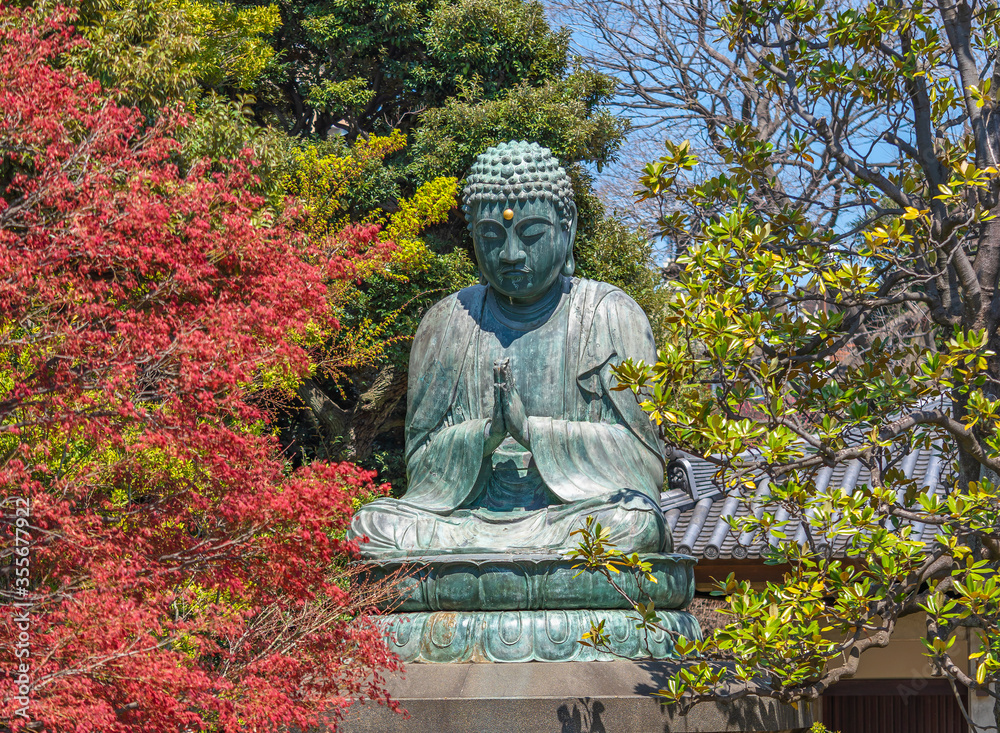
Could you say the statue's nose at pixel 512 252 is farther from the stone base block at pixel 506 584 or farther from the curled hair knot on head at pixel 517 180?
the stone base block at pixel 506 584

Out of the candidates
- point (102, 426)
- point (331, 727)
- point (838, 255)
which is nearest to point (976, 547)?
point (838, 255)

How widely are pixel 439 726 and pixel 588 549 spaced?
0.96 m

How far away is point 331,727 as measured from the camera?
4.91m

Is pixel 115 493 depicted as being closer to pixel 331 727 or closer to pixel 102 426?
pixel 102 426

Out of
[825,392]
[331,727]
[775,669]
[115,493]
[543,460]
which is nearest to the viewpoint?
[775,669]

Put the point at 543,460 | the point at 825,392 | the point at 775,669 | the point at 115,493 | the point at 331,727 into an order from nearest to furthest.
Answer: the point at 775,669 < the point at 331,727 < the point at 825,392 < the point at 543,460 < the point at 115,493

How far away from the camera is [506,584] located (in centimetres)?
514

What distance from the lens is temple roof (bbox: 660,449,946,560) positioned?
9898 millimetres

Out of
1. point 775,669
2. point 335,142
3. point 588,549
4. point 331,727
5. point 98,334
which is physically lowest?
point 331,727

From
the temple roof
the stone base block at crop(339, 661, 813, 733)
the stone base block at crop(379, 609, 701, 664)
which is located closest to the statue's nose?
the stone base block at crop(379, 609, 701, 664)

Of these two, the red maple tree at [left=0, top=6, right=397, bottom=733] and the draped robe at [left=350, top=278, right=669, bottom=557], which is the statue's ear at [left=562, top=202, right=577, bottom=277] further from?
the red maple tree at [left=0, top=6, right=397, bottom=733]

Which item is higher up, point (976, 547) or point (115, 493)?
point (976, 547)

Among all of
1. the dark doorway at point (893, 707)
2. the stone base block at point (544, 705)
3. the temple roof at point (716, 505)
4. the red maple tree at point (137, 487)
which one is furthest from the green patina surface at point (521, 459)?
the dark doorway at point (893, 707)

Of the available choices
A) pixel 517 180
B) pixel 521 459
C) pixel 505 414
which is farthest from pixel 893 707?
pixel 517 180
